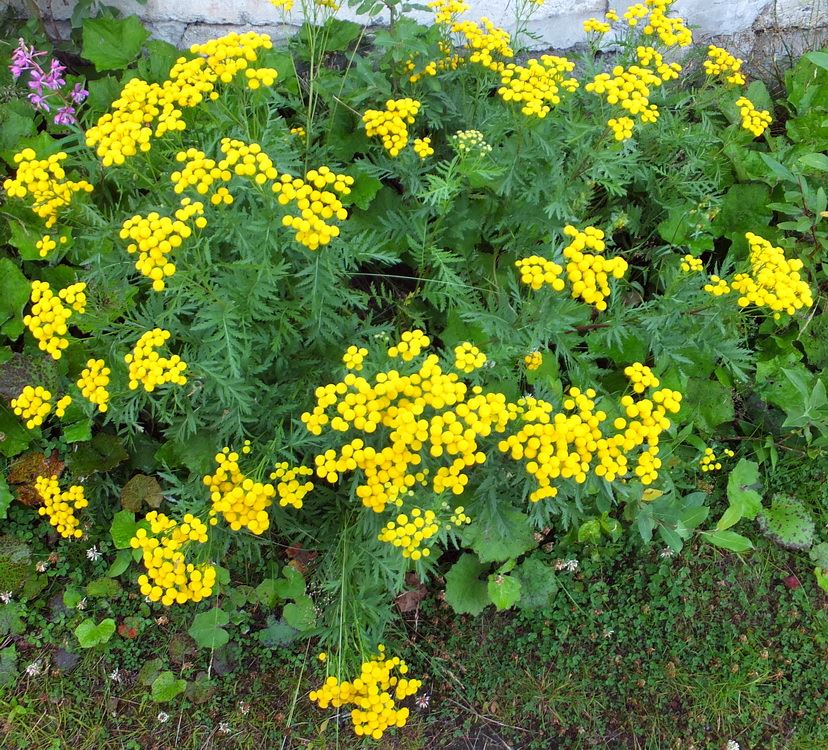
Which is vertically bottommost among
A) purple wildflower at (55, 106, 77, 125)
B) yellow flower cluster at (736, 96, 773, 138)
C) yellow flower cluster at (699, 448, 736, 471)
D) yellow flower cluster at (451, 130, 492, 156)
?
yellow flower cluster at (699, 448, 736, 471)

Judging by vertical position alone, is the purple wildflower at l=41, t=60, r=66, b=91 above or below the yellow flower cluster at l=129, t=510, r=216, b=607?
above

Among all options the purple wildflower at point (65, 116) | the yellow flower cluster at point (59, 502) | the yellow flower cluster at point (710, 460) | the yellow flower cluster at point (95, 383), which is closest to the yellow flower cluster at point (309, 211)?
the yellow flower cluster at point (95, 383)

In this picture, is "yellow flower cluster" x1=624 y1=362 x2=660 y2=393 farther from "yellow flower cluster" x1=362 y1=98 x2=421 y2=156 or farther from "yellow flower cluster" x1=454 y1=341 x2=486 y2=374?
"yellow flower cluster" x1=362 y1=98 x2=421 y2=156

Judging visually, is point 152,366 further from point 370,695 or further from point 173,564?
point 370,695

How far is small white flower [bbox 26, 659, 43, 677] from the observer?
10.1 ft

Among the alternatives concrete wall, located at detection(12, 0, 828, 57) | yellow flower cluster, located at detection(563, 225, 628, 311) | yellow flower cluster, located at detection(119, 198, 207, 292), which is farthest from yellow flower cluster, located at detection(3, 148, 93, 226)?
yellow flower cluster, located at detection(563, 225, 628, 311)

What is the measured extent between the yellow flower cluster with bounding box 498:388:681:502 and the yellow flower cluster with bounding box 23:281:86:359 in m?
1.58

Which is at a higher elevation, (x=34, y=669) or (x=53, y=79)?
(x=53, y=79)

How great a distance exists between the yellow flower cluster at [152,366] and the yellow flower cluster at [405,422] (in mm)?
473

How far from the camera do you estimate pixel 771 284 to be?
2.56m

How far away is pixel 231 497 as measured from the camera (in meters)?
2.29

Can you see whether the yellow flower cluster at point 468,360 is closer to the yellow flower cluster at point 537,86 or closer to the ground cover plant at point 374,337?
the ground cover plant at point 374,337

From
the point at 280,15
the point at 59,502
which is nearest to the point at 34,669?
the point at 59,502

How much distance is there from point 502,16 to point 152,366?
114 inches
